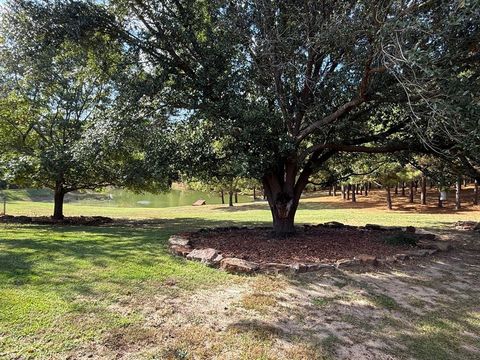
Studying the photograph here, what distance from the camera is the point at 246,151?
21.6 feet

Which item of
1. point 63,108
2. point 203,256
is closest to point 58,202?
point 63,108

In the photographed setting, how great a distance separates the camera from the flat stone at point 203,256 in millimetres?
5368

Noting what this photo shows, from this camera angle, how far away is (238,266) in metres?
5.02

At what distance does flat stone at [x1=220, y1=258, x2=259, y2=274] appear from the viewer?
498cm

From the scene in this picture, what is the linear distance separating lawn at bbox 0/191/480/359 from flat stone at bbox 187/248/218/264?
7.1 inches

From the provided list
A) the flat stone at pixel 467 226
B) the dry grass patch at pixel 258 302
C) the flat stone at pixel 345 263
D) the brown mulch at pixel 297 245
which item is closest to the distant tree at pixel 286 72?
the brown mulch at pixel 297 245

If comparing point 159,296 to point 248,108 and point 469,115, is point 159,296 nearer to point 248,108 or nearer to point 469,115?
point 248,108

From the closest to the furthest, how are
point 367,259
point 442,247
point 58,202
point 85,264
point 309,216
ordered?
point 85,264
point 367,259
point 442,247
point 58,202
point 309,216

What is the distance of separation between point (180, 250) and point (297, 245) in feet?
7.51

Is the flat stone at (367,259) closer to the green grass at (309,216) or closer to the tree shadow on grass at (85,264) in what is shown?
the tree shadow on grass at (85,264)

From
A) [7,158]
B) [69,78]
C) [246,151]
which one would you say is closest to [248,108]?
[246,151]

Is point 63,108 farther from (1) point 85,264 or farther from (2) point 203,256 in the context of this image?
(2) point 203,256

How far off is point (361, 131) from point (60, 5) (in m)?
6.75

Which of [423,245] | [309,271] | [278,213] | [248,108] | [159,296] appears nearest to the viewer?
[159,296]
